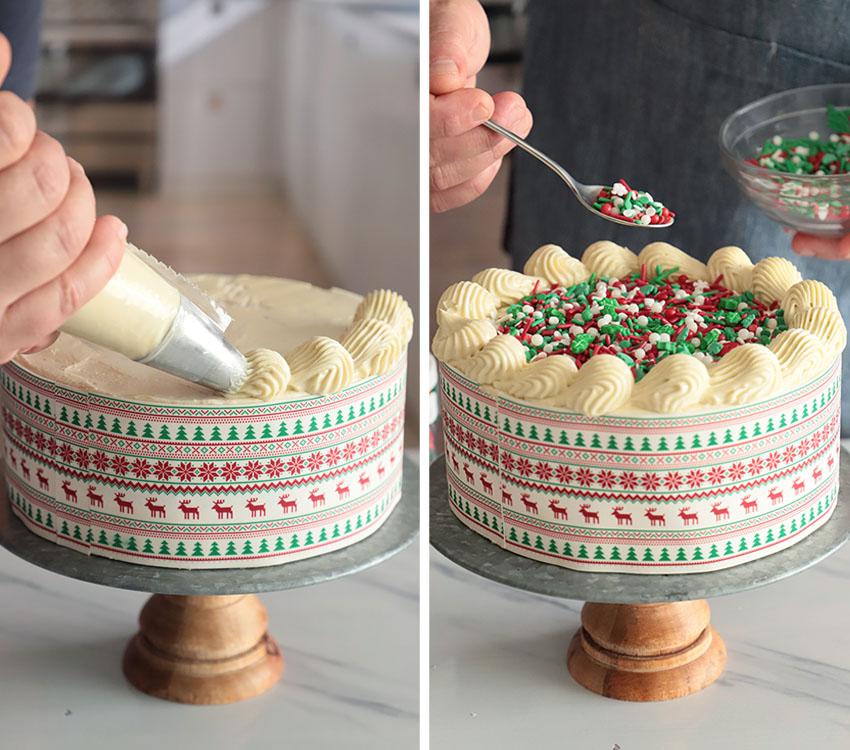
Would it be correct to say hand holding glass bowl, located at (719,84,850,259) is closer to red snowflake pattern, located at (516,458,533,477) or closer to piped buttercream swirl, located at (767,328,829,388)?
piped buttercream swirl, located at (767,328,829,388)

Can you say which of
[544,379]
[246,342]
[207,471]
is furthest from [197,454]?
[544,379]

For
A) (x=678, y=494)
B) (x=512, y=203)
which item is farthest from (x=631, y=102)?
(x=678, y=494)

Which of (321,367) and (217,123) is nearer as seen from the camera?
(321,367)

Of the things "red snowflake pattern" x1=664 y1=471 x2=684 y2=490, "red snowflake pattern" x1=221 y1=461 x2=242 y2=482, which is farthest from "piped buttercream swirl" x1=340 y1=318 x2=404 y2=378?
"red snowflake pattern" x1=664 y1=471 x2=684 y2=490

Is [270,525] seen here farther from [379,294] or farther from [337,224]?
[337,224]

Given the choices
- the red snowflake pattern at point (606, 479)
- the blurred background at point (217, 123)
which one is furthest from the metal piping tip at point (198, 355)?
the blurred background at point (217, 123)

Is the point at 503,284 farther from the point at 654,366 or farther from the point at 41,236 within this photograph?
the point at 41,236
